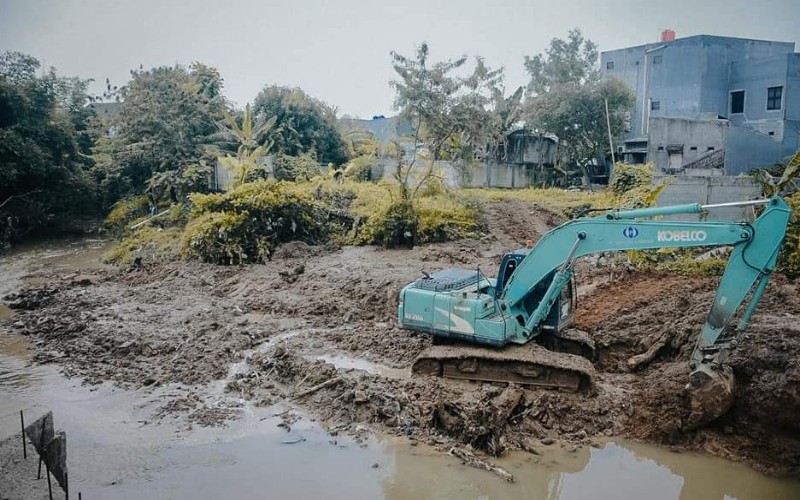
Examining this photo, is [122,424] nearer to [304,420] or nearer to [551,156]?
[304,420]

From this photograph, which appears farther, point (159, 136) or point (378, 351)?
point (159, 136)

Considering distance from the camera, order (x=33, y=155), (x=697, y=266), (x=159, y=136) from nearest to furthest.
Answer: (x=697, y=266)
(x=33, y=155)
(x=159, y=136)

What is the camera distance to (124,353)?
1086 centimetres

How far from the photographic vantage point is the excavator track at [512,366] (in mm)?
8602

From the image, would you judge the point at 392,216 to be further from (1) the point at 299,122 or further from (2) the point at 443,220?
(1) the point at 299,122

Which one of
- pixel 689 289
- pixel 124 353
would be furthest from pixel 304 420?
pixel 689 289

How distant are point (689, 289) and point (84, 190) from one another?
23122 millimetres

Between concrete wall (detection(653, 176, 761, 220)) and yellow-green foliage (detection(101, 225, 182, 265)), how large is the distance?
46.2ft

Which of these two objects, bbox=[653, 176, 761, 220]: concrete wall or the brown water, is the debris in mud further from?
bbox=[653, 176, 761, 220]: concrete wall

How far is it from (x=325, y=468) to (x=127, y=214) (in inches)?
839

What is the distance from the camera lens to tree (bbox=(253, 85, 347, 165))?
28.8 m

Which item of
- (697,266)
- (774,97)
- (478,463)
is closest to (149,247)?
(697,266)

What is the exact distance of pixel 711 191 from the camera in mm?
16562

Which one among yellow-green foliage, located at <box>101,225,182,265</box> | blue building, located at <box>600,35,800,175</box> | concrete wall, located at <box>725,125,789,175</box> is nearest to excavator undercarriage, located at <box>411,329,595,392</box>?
yellow-green foliage, located at <box>101,225,182,265</box>
